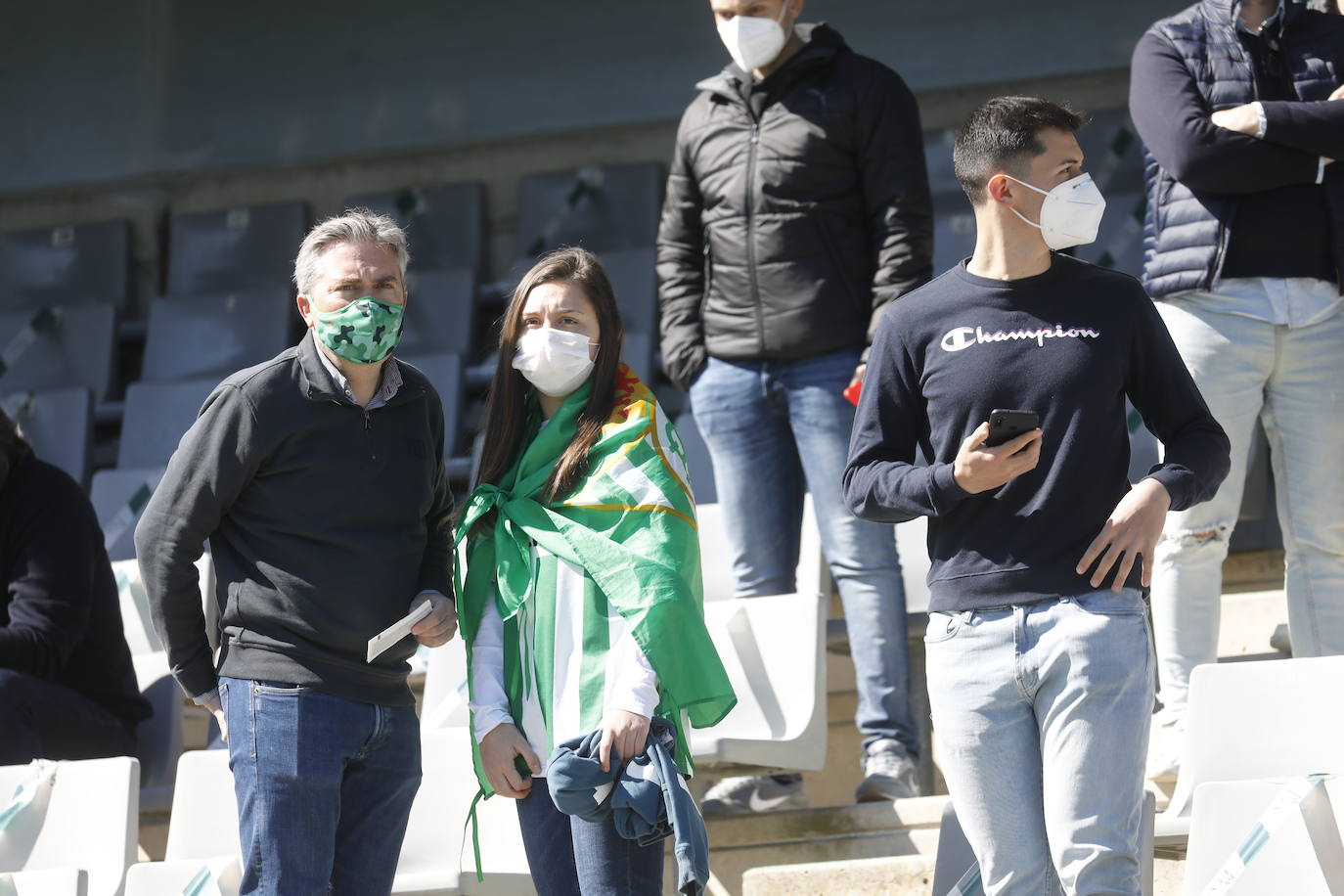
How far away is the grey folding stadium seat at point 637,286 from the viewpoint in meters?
5.46

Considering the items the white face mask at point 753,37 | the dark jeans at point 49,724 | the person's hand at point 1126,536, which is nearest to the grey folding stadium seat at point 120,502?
the dark jeans at point 49,724

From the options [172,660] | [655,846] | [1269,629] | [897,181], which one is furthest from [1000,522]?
[1269,629]

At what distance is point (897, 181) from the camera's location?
3354 mm

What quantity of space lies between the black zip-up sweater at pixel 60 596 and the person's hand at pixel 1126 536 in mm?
2191

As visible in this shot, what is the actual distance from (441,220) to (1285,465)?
3.81 meters

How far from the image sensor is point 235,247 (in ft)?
20.4

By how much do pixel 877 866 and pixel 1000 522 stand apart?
0.82 meters

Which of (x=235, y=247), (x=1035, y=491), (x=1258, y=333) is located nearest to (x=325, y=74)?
(x=235, y=247)

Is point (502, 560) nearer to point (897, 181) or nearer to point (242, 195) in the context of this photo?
point (897, 181)

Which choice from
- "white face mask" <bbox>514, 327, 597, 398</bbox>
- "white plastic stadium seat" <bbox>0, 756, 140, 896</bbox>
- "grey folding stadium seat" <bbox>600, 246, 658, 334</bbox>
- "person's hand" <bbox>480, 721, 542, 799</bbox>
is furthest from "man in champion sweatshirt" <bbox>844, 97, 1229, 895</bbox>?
"grey folding stadium seat" <bbox>600, 246, 658, 334</bbox>

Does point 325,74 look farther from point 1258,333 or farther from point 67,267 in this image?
point 1258,333

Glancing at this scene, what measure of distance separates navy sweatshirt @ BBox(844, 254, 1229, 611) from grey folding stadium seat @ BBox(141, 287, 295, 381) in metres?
3.84

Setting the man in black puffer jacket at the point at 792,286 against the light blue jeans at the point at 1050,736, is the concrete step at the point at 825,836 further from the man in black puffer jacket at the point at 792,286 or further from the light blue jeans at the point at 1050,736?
the light blue jeans at the point at 1050,736

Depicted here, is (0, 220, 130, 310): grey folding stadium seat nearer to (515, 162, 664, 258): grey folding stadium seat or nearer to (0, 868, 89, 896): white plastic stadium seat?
(515, 162, 664, 258): grey folding stadium seat
